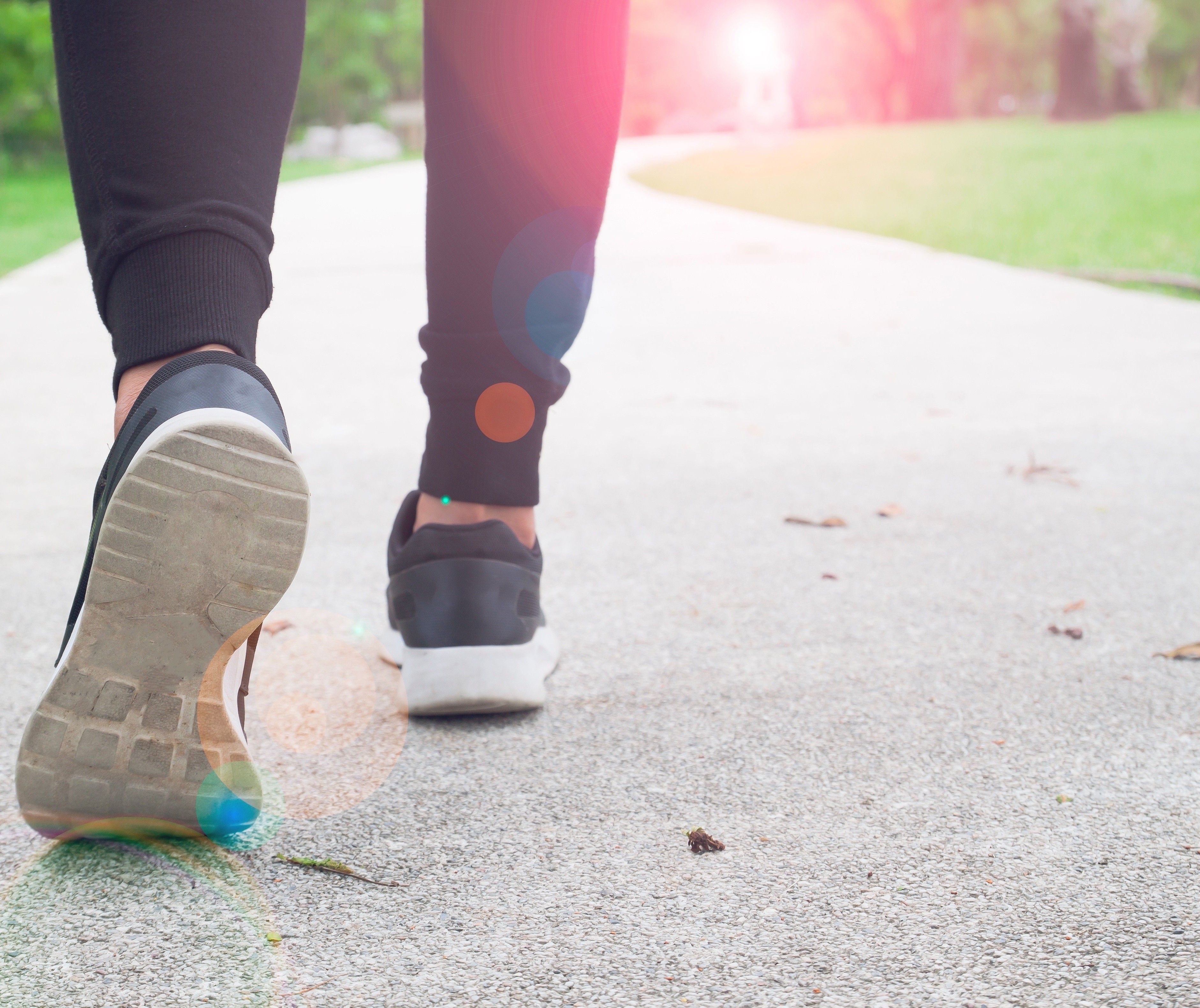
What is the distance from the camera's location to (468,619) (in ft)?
4.14

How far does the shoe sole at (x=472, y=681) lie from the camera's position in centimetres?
123

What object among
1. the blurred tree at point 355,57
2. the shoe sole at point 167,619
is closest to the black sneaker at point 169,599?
the shoe sole at point 167,619

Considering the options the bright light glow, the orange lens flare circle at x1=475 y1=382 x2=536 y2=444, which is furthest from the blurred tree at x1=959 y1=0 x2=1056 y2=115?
the orange lens flare circle at x1=475 y1=382 x2=536 y2=444

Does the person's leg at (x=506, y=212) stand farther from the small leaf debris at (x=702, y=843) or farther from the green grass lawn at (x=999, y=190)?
the green grass lawn at (x=999, y=190)

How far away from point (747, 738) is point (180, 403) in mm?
627

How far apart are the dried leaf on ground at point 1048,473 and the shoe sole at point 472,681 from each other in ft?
4.47

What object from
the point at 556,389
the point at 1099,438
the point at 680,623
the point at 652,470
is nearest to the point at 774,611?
the point at 680,623

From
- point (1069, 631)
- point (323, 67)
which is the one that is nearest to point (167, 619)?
point (1069, 631)

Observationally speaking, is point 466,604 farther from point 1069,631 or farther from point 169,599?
point 1069,631

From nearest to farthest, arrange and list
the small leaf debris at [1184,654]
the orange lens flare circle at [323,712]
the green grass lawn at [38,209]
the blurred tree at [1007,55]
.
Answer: the orange lens flare circle at [323,712] → the small leaf debris at [1184,654] → the green grass lawn at [38,209] → the blurred tree at [1007,55]

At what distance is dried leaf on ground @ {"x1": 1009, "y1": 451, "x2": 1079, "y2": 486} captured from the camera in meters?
2.27

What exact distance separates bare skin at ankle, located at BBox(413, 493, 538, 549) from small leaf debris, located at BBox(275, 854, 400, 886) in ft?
1.43

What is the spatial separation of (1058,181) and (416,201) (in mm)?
5233

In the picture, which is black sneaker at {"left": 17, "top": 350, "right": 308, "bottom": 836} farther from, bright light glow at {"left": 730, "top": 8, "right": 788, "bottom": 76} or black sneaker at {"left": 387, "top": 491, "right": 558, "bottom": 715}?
bright light glow at {"left": 730, "top": 8, "right": 788, "bottom": 76}
